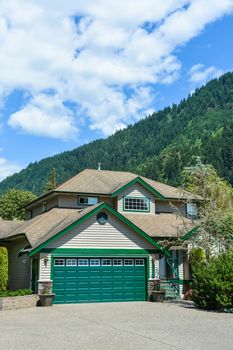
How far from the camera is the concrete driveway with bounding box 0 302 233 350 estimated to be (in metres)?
13.2

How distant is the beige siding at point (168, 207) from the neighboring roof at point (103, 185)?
0.58 meters

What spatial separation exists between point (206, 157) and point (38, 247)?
138 meters

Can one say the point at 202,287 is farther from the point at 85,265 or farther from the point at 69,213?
the point at 69,213

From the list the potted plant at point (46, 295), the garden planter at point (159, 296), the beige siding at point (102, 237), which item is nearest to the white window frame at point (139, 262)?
the beige siding at point (102, 237)

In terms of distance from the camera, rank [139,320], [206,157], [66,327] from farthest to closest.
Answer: [206,157]
[139,320]
[66,327]

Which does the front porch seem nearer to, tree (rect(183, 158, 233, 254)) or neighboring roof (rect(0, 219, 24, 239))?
tree (rect(183, 158, 233, 254))

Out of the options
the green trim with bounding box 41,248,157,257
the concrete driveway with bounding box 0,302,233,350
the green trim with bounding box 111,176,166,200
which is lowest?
the concrete driveway with bounding box 0,302,233,350

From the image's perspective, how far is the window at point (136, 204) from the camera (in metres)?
32.7

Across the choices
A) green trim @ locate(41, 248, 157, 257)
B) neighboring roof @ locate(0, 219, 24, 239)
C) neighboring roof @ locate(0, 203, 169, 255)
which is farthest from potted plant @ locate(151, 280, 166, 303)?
neighboring roof @ locate(0, 219, 24, 239)

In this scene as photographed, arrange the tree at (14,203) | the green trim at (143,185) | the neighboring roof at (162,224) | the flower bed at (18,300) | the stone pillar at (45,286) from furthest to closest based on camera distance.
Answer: the tree at (14,203)
the green trim at (143,185)
the neighboring roof at (162,224)
the stone pillar at (45,286)
the flower bed at (18,300)

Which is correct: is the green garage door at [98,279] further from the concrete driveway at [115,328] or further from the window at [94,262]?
the concrete driveway at [115,328]

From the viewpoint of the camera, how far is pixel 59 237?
2564 centimetres

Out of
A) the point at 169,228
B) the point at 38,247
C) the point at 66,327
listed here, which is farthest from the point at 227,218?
the point at 66,327

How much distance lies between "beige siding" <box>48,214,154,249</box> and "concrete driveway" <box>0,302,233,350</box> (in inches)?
160
